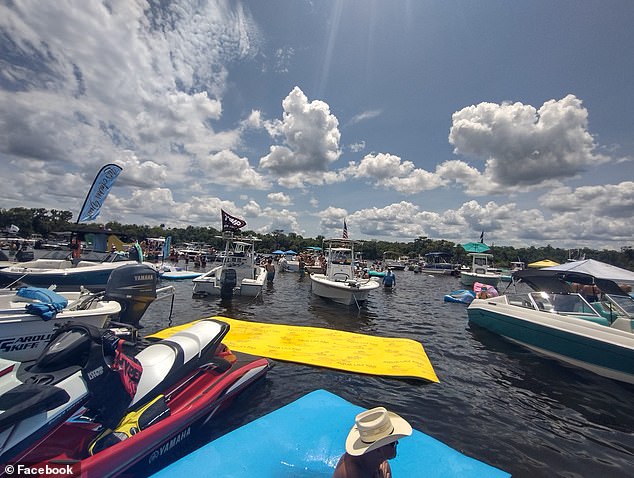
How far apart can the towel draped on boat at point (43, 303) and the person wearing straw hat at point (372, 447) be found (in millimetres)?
6056

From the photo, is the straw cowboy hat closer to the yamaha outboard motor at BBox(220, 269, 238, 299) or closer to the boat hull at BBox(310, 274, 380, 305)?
the boat hull at BBox(310, 274, 380, 305)

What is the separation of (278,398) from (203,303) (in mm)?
10578

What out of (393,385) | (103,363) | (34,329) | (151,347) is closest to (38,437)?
(103,363)

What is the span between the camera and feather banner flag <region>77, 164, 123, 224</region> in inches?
567

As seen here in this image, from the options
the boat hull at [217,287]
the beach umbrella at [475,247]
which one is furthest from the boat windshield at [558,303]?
the beach umbrella at [475,247]

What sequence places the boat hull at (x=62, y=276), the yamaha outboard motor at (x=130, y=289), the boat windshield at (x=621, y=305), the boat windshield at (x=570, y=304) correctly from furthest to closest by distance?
the boat hull at (x=62, y=276) < the boat windshield at (x=570, y=304) < the boat windshield at (x=621, y=305) < the yamaha outboard motor at (x=130, y=289)

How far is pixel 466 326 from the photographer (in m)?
13.1

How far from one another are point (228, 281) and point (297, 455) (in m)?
13.3

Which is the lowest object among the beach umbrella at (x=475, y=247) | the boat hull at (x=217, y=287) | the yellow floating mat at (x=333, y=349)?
the yellow floating mat at (x=333, y=349)

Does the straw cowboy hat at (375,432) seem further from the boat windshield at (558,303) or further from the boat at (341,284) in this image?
the boat at (341,284)

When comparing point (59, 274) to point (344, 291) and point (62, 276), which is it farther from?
point (344, 291)

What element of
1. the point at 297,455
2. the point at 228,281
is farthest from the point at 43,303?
the point at 228,281

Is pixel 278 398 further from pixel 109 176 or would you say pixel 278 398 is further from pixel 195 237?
pixel 195 237

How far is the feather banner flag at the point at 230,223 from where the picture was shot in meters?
16.2
